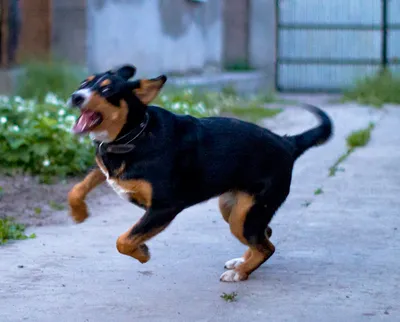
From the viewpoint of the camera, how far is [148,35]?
43.3 ft

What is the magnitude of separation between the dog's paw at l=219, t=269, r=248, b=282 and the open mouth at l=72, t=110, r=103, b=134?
122 centimetres

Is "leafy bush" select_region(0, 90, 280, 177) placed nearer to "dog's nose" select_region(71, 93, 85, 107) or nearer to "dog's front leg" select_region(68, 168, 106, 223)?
"dog's front leg" select_region(68, 168, 106, 223)

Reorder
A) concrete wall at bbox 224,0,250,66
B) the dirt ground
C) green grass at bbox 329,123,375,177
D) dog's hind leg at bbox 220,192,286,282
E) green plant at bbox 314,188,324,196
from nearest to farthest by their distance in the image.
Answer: dog's hind leg at bbox 220,192,286,282 < the dirt ground < green plant at bbox 314,188,324,196 < green grass at bbox 329,123,375,177 < concrete wall at bbox 224,0,250,66

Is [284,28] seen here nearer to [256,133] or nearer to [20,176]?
[20,176]

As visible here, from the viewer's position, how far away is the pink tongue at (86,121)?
14.3ft

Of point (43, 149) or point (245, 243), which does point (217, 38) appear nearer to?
point (43, 149)

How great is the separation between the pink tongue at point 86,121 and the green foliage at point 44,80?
21.5ft

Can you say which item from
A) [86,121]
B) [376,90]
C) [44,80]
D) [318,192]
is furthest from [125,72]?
[376,90]

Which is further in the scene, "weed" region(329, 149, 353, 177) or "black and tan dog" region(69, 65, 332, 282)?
"weed" region(329, 149, 353, 177)

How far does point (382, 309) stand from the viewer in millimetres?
4355

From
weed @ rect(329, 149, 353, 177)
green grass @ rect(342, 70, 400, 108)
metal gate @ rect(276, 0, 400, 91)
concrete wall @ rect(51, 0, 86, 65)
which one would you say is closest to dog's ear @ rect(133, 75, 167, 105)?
weed @ rect(329, 149, 353, 177)

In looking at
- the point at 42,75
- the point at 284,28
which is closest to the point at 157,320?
the point at 42,75

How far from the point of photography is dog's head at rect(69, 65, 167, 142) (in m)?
A: 4.35

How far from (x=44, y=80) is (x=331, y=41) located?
10.1 metres
